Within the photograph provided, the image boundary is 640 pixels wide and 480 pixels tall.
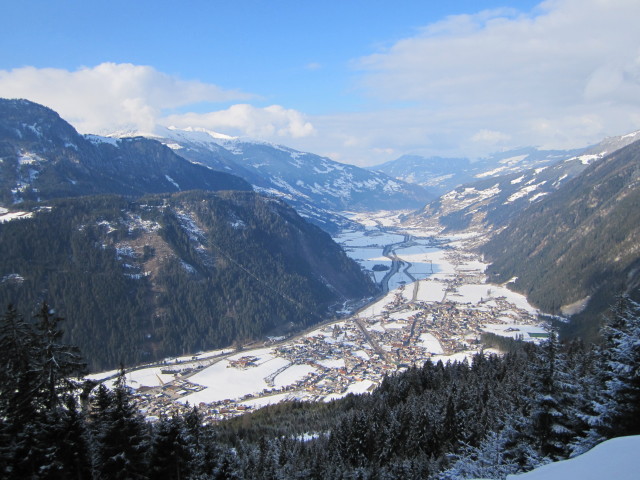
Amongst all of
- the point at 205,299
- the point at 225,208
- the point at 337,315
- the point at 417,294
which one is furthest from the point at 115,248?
the point at 417,294

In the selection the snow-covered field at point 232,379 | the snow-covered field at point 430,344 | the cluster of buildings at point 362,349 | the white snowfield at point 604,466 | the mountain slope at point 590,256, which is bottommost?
the snow-covered field at point 430,344

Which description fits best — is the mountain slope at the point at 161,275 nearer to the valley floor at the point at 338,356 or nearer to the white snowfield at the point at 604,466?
the valley floor at the point at 338,356

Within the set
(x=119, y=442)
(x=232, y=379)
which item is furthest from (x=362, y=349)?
(x=119, y=442)

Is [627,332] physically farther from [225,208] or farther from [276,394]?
[225,208]

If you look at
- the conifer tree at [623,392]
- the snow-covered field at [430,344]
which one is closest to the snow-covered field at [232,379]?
the snow-covered field at [430,344]

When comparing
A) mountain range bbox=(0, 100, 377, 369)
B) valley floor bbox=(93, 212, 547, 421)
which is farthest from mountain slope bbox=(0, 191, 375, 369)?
valley floor bbox=(93, 212, 547, 421)

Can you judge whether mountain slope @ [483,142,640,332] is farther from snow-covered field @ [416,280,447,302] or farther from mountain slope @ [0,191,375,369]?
mountain slope @ [0,191,375,369]

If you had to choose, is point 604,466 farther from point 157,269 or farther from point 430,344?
point 157,269
